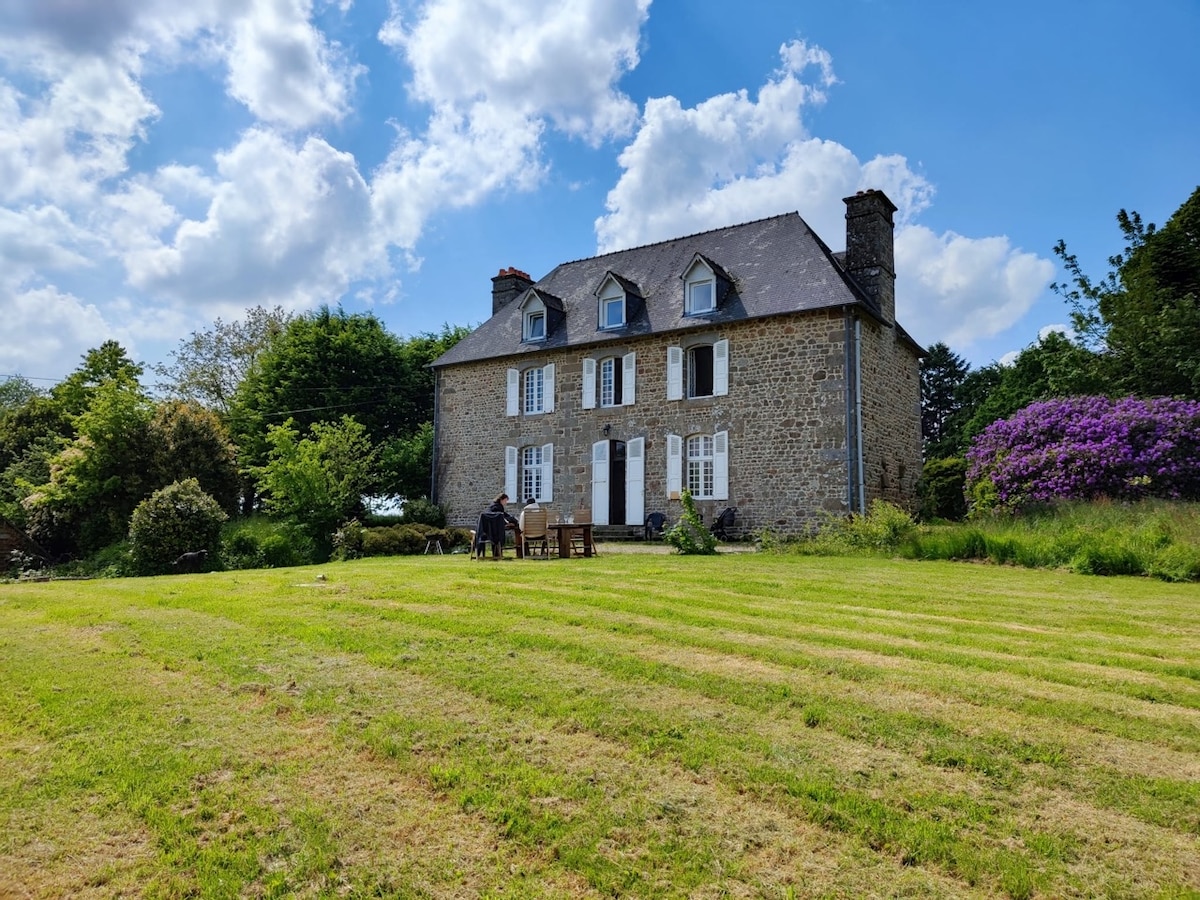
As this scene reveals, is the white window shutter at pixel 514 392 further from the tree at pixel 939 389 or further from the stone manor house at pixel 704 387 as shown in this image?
the tree at pixel 939 389

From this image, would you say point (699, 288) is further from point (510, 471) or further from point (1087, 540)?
point (1087, 540)

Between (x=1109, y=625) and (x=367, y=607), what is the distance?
607 centimetres

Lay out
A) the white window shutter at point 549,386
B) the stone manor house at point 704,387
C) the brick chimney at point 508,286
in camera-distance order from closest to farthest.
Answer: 1. the stone manor house at point 704,387
2. the white window shutter at point 549,386
3. the brick chimney at point 508,286

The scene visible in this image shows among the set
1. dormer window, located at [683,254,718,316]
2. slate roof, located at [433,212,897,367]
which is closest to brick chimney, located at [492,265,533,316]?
slate roof, located at [433,212,897,367]

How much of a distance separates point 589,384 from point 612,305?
2170 millimetres

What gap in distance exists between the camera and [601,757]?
335 cm

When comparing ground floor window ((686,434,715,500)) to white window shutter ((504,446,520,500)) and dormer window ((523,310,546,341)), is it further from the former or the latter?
dormer window ((523,310,546,341))

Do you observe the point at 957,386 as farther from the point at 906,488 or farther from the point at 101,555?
the point at 101,555

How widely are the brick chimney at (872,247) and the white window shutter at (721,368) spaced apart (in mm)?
3594

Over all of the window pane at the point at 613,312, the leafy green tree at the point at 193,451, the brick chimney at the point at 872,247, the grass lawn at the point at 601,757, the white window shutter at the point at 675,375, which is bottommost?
the grass lawn at the point at 601,757

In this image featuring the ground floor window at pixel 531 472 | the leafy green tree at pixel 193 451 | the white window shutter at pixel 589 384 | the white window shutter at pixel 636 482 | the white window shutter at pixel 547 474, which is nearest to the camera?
the white window shutter at pixel 636 482

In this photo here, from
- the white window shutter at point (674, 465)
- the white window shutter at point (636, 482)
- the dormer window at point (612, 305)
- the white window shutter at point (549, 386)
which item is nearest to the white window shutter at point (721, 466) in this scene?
the white window shutter at point (674, 465)

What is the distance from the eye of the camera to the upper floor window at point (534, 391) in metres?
21.5

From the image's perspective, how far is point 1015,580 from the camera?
914 centimetres
